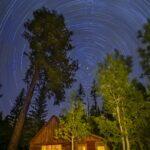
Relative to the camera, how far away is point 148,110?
89.8 ft

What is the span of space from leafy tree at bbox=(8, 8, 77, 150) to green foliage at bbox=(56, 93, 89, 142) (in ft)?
6.31

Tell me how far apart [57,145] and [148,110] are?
1661cm

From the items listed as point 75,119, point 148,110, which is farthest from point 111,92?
point 75,119

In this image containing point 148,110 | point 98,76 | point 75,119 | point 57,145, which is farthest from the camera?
point 57,145

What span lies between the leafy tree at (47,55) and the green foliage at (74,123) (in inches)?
75.7

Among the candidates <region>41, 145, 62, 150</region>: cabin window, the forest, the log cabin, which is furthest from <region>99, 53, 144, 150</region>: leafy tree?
<region>41, 145, 62, 150</region>: cabin window

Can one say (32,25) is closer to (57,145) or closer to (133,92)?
(133,92)

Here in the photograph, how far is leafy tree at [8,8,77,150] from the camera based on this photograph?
32.3 meters

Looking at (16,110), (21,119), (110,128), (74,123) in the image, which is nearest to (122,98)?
(110,128)

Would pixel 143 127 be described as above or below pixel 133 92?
below

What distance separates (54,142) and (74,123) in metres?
9.12

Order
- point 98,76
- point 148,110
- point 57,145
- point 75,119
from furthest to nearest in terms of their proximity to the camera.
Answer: point 57,145
point 75,119
point 98,76
point 148,110

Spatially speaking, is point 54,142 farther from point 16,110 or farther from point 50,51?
point 16,110

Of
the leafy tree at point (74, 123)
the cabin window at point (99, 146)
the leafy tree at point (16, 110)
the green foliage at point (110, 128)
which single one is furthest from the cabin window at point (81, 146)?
the leafy tree at point (16, 110)
